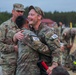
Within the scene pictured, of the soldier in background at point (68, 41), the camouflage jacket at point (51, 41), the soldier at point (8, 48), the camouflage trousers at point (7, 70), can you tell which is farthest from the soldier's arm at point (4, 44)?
the soldier in background at point (68, 41)

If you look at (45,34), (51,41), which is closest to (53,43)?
(51,41)

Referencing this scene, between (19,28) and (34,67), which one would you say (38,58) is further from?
(19,28)

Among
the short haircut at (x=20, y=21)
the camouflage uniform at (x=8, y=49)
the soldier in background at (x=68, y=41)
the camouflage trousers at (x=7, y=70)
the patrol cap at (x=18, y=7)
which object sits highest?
the patrol cap at (x=18, y=7)

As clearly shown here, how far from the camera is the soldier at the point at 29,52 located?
601 cm

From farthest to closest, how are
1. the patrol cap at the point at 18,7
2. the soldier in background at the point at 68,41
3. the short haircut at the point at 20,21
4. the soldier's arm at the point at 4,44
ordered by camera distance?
the soldier in background at the point at 68,41 < the patrol cap at the point at 18,7 < the soldier's arm at the point at 4,44 < the short haircut at the point at 20,21

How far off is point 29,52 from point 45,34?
36 cm

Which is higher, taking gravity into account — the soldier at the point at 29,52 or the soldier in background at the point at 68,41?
the soldier at the point at 29,52

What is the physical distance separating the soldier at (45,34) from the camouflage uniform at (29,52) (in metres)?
0.09

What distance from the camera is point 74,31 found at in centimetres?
1266

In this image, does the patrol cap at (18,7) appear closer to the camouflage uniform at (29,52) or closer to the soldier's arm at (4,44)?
the soldier's arm at (4,44)

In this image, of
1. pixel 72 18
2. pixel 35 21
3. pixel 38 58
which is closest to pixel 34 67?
pixel 38 58

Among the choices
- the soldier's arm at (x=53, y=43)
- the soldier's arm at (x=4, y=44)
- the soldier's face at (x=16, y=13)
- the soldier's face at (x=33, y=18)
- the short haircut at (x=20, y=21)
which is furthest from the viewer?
the soldier's face at (x=16, y=13)

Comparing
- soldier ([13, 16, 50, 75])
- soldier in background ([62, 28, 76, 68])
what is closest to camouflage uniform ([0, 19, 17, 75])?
soldier ([13, 16, 50, 75])

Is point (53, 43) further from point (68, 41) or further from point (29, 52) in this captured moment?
point (68, 41)
